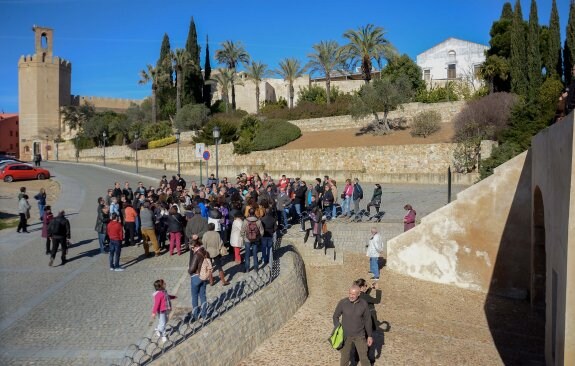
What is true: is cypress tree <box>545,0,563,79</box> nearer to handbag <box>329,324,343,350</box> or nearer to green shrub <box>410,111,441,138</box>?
green shrub <box>410,111,441,138</box>

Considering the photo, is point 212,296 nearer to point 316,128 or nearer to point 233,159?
point 233,159

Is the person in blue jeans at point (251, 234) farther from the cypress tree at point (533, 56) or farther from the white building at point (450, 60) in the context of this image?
the white building at point (450, 60)

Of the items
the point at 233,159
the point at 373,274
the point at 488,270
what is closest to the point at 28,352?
the point at 373,274

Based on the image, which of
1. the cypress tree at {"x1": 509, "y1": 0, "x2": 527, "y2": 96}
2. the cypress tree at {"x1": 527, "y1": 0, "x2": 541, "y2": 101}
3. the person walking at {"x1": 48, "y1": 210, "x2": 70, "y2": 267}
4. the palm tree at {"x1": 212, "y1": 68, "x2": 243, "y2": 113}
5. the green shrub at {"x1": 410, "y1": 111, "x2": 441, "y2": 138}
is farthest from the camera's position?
the palm tree at {"x1": 212, "y1": 68, "x2": 243, "y2": 113}

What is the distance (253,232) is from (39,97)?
226 feet

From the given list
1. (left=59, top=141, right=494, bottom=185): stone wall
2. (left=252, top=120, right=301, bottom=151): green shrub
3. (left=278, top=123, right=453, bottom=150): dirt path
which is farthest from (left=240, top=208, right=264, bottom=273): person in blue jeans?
(left=252, top=120, right=301, bottom=151): green shrub

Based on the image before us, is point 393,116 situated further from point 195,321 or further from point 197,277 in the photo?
point 195,321

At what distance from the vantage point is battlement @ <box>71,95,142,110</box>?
78.6 meters

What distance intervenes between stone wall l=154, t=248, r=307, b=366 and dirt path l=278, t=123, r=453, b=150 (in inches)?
1019

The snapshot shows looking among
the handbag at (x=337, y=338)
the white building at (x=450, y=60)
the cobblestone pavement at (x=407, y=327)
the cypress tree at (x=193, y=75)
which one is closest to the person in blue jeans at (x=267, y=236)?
the cobblestone pavement at (x=407, y=327)

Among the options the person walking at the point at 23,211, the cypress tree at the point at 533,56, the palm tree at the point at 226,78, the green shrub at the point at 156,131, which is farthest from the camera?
the palm tree at the point at 226,78

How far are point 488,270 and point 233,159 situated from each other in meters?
28.7

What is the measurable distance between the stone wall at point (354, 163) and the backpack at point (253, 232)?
1754 cm

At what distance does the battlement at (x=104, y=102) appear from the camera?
258 feet
